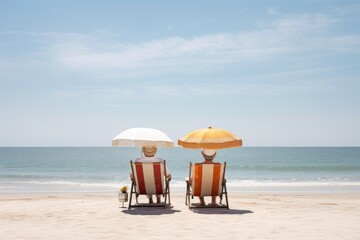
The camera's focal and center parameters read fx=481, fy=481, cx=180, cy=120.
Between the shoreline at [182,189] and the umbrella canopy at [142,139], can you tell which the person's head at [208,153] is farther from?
the shoreline at [182,189]

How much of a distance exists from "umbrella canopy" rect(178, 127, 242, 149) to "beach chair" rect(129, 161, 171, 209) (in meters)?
0.69

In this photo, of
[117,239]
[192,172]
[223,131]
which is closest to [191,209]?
[192,172]

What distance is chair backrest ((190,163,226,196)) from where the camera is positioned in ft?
31.4

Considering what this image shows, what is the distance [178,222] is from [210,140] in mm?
2276

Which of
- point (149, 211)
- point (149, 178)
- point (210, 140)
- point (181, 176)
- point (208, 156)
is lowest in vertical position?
point (181, 176)

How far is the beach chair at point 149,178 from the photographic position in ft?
31.4

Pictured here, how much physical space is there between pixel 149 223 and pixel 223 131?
9.67ft

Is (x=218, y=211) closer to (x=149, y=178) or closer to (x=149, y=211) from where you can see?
(x=149, y=211)

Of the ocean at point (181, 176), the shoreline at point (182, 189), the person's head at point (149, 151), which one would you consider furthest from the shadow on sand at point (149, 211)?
the ocean at point (181, 176)

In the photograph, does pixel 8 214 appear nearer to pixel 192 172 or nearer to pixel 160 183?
pixel 160 183

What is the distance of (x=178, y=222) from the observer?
794 centimetres

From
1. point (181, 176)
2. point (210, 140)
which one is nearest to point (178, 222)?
point (210, 140)

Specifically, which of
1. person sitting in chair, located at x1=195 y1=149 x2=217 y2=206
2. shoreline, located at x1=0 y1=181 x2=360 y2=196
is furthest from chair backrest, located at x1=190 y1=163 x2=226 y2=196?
shoreline, located at x1=0 y1=181 x2=360 y2=196

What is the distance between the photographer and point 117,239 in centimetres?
642
